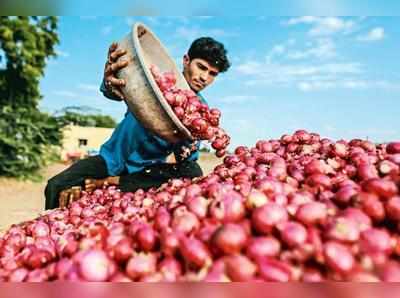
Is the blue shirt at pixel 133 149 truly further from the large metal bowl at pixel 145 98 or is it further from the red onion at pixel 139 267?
the red onion at pixel 139 267

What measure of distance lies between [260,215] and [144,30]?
6.65 ft

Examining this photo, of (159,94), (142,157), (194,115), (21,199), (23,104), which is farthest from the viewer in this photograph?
(23,104)

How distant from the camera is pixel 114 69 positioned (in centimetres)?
218

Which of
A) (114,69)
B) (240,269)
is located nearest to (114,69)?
(114,69)

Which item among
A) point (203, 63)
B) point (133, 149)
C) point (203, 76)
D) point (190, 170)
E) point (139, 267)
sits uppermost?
point (203, 63)

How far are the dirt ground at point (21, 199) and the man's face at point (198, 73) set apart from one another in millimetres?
1386

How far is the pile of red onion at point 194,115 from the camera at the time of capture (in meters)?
2.20

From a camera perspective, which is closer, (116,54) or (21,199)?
(116,54)

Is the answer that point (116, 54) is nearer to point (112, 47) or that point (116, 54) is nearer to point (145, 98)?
point (112, 47)

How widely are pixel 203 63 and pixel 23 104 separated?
8.97m

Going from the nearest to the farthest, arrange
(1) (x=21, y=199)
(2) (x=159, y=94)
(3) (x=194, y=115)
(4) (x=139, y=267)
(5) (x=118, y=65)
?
(4) (x=139, y=267) < (2) (x=159, y=94) < (5) (x=118, y=65) < (3) (x=194, y=115) < (1) (x=21, y=199)

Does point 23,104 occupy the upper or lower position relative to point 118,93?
upper

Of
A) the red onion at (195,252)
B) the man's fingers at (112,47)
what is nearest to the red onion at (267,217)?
the red onion at (195,252)

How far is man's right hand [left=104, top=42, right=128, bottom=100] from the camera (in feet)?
7.04
